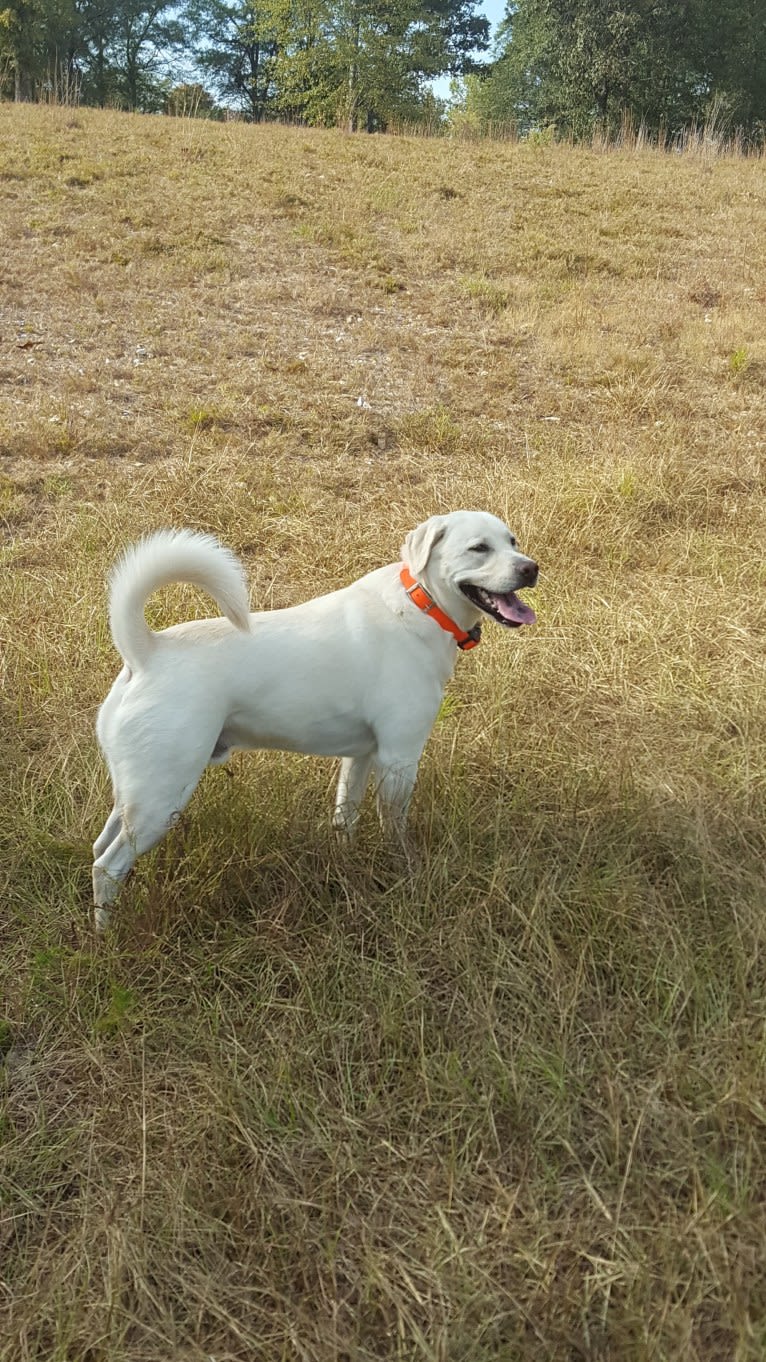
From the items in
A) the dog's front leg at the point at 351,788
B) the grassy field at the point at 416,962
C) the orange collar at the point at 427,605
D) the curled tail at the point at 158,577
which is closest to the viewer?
the grassy field at the point at 416,962

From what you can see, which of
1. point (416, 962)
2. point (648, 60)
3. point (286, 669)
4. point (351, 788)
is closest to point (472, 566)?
point (286, 669)

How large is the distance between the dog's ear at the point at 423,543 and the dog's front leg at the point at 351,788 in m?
0.63

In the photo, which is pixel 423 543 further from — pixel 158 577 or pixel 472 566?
pixel 158 577

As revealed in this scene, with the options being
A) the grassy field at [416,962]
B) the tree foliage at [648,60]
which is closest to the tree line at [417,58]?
the tree foliage at [648,60]

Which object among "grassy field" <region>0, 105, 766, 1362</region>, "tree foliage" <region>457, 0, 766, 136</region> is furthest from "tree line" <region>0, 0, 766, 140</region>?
"grassy field" <region>0, 105, 766, 1362</region>

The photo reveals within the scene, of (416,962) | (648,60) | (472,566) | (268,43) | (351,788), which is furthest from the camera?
(268,43)

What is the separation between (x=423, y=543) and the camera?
9.31 feet

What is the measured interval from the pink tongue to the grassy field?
25.1 inches

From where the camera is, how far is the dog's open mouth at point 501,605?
9.10ft

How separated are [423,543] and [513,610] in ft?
1.12

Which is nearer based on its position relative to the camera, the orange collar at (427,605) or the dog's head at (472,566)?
the dog's head at (472,566)

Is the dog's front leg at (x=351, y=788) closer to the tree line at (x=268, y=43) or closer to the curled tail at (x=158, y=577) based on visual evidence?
the curled tail at (x=158, y=577)

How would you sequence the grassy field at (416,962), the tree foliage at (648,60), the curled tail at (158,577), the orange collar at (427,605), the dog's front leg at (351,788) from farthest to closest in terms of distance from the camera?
1. the tree foliage at (648,60)
2. the dog's front leg at (351,788)
3. the orange collar at (427,605)
4. the curled tail at (158,577)
5. the grassy field at (416,962)

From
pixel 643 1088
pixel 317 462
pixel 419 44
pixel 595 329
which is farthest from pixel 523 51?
pixel 643 1088
